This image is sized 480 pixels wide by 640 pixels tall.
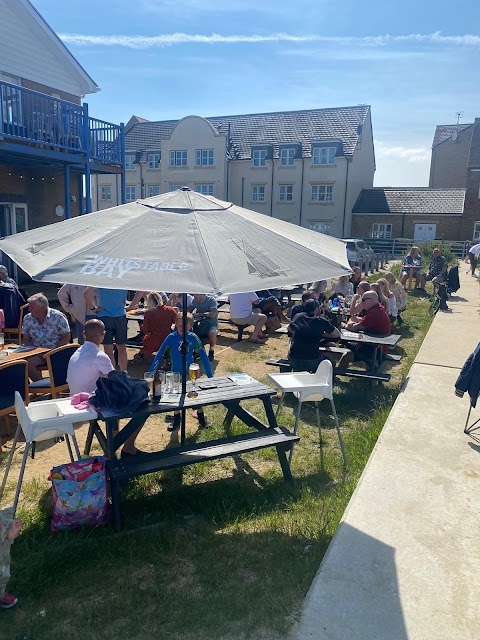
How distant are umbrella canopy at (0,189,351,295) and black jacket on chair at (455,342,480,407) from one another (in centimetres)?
194

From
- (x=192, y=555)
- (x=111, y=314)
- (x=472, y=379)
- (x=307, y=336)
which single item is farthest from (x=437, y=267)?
(x=192, y=555)

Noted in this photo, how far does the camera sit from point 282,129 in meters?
40.9

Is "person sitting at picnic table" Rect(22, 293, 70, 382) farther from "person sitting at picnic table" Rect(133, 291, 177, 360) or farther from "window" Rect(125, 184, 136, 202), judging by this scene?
"window" Rect(125, 184, 136, 202)

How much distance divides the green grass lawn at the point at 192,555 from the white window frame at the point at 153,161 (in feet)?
132

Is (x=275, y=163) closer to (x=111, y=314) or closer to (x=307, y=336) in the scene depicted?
(x=111, y=314)

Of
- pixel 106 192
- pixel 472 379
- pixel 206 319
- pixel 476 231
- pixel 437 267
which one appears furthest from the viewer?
pixel 106 192

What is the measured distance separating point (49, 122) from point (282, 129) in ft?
102

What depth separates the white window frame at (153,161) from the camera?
42.1 m

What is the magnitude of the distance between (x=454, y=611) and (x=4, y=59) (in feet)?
54.8

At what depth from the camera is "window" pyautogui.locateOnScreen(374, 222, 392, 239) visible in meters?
39.7

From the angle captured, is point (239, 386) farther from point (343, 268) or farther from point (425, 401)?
point (425, 401)

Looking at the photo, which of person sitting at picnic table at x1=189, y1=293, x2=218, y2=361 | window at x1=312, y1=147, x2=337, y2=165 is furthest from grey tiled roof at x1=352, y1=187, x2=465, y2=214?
person sitting at picnic table at x1=189, y1=293, x2=218, y2=361

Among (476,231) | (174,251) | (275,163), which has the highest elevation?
(275,163)

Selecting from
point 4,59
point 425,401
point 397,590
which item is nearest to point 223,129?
point 4,59
